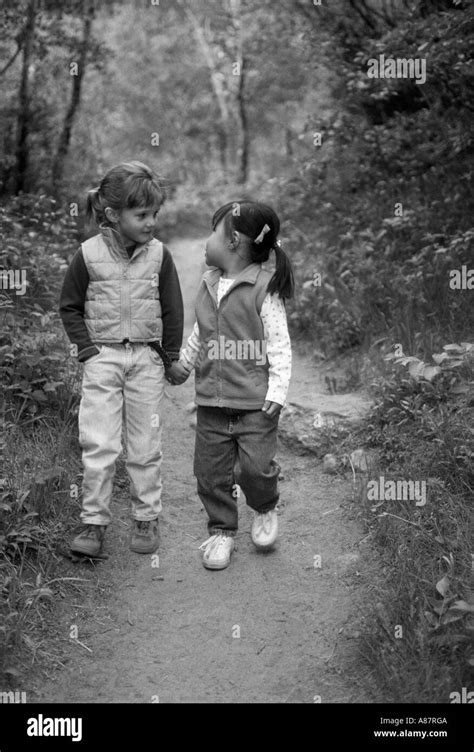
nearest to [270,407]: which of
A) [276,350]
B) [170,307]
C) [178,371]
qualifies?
[276,350]

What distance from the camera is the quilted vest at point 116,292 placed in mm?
3967

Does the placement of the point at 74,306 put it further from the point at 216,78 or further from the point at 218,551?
the point at 216,78

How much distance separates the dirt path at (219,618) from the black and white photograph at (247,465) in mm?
12

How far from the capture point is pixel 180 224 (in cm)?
1394

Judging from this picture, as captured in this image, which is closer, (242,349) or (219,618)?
(219,618)

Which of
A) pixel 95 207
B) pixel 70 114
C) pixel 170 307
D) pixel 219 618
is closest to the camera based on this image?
pixel 219 618

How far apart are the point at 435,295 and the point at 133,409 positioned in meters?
2.81

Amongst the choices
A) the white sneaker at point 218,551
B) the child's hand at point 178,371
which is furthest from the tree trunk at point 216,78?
the white sneaker at point 218,551

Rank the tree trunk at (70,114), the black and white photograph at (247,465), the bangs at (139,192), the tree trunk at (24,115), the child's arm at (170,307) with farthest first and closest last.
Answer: the tree trunk at (70,114)
the tree trunk at (24,115)
the child's arm at (170,307)
the bangs at (139,192)
the black and white photograph at (247,465)

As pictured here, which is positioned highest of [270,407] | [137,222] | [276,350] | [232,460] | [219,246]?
[137,222]

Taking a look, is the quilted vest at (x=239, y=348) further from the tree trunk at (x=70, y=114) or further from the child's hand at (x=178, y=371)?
the tree trunk at (x=70, y=114)

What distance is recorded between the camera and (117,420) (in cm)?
403

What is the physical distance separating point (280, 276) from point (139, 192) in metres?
0.81

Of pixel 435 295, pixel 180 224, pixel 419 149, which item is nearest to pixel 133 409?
pixel 435 295
